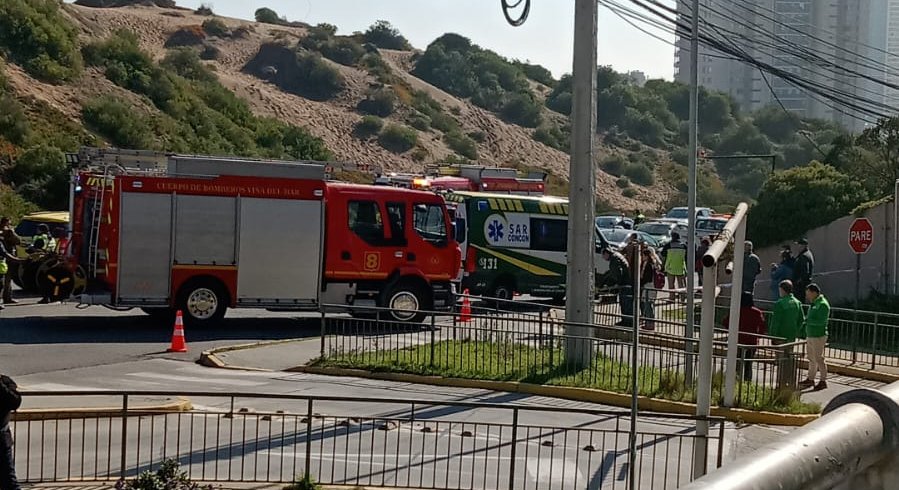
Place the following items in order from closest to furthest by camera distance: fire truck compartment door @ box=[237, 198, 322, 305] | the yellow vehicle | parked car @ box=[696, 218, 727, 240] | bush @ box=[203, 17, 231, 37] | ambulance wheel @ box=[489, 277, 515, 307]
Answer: fire truck compartment door @ box=[237, 198, 322, 305] < ambulance wheel @ box=[489, 277, 515, 307] < the yellow vehicle < parked car @ box=[696, 218, 727, 240] < bush @ box=[203, 17, 231, 37]

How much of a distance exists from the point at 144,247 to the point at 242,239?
172 centimetres

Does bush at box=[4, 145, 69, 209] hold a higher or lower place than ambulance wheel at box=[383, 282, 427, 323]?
higher

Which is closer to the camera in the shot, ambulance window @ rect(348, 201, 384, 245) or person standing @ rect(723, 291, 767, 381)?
person standing @ rect(723, 291, 767, 381)

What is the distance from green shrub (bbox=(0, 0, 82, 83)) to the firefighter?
28.7 metres

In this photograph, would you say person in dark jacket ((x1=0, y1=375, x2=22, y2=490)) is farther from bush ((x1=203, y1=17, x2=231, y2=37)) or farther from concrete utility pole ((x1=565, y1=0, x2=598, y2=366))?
bush ((x1=203, y1=17, x2=231, y2=37))

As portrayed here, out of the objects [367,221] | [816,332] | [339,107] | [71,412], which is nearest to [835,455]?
[71,412]

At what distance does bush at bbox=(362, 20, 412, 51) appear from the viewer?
381 ft

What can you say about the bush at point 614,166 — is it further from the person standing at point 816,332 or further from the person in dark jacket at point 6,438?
the person in dark jacket at point 6,438

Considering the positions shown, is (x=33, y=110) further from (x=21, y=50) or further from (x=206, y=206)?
(x=206, y=206)

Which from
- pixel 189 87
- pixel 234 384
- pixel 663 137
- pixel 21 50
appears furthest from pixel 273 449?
pixel 663 137

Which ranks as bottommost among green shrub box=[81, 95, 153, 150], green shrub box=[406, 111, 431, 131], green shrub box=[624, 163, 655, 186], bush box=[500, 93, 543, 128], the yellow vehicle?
the yellow vehicle

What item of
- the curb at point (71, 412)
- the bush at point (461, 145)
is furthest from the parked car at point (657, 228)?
the bush at point (461, 145)

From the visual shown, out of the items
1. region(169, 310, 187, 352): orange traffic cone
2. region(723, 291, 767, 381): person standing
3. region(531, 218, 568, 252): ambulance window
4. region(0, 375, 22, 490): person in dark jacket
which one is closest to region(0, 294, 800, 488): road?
region(169, 310, 187, 352): orange traffic cone

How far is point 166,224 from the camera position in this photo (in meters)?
20.0
